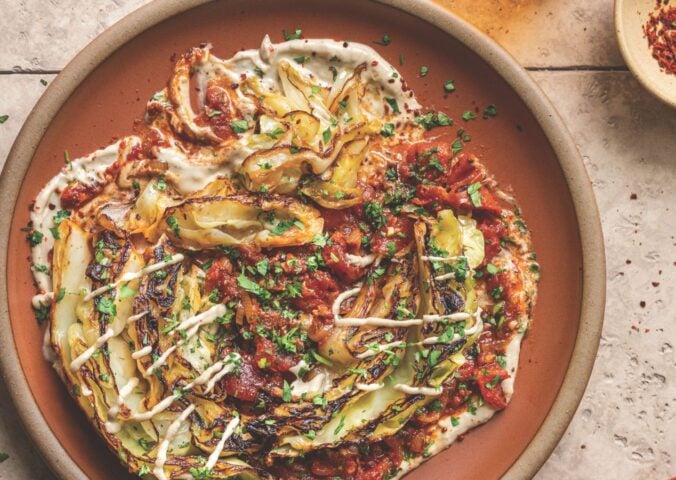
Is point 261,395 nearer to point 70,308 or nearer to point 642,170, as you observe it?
point 70,308

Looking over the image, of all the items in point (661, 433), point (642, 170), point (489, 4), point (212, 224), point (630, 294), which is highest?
point (212, 224)

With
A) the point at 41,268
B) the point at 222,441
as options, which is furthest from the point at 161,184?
the point at 222,441

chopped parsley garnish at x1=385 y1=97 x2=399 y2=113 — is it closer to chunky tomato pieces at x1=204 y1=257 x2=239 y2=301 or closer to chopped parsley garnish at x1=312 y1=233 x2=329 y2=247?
chopped parsley garnish at x1=312 y1=233 x2=329 y2=247

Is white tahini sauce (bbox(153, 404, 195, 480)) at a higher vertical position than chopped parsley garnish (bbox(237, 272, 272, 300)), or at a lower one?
lower

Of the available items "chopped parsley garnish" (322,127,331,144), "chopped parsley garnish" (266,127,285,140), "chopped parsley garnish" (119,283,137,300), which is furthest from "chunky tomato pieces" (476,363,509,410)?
"chopped parsley garnish" (119,283,137,300)

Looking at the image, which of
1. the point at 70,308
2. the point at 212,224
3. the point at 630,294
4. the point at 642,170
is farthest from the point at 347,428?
the point at 642,170

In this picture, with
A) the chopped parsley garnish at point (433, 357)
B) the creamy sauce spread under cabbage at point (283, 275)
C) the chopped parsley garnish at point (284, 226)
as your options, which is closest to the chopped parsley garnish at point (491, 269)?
the creamy sauce spread under cabbage at point (283, 275)

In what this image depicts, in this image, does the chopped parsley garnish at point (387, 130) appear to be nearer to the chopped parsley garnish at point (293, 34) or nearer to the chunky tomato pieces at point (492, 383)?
the chopped parsley garnish at point (293, 34)
